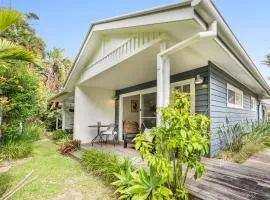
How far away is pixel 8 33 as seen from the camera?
14.5 meters

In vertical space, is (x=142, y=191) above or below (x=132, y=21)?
below

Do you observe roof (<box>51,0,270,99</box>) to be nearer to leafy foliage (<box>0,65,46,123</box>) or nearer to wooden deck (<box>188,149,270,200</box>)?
wooden deck (<box>188,149,270,200</box>)

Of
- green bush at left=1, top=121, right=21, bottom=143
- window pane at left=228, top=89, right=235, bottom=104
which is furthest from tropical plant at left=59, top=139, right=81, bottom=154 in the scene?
window pane at left=228, top=89, right=235, bottom=104

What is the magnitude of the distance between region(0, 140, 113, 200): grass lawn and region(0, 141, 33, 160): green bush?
2.61 feet

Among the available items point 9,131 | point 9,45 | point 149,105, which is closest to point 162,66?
point 9,45

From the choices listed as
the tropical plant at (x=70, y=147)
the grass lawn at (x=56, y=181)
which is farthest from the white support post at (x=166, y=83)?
the tropical plant at (x=70, y=147)

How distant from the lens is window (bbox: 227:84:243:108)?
6934mm

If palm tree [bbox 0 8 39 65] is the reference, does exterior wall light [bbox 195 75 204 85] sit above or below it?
below

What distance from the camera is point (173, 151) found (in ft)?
9.77

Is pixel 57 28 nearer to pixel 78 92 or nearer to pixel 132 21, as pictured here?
pixel 78 92

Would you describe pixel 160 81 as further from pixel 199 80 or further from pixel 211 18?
pixel 199 80

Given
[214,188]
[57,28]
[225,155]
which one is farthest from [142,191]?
[57,28]

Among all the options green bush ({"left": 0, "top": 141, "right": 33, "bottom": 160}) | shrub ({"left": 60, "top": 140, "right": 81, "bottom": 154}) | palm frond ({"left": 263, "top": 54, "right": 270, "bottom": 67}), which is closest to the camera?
green bush ({"left": 0, "top": 141, "right": 33, "bottom": 160})

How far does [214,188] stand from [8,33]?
16944mm
